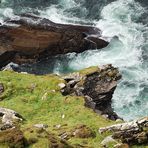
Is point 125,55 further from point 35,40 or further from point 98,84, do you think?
point 98,84

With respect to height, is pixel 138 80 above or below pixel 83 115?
below

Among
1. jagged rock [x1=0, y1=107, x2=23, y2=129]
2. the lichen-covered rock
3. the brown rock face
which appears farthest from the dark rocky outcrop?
the lichen-covered rock

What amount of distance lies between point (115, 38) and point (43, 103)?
23.6 metres

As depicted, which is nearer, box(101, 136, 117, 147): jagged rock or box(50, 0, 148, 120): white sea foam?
box(101, 136, 117, 147): jagged rock

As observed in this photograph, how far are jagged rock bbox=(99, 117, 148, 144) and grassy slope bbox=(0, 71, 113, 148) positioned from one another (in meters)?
1.14

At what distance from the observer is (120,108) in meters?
43.9

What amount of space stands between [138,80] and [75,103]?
17853 millimetres

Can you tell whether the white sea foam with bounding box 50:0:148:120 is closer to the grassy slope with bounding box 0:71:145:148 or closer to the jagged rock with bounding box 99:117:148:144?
the grassy slope with bounding box 0:71:145:148

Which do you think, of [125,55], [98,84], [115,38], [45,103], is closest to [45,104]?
[45,103]

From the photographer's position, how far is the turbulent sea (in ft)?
151

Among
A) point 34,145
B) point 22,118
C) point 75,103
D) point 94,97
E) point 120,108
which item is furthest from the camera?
point 120,108

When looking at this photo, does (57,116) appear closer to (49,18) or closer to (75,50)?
(75,50)

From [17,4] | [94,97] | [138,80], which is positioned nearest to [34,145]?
[94,97]

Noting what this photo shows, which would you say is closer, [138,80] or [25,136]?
[25,136]
